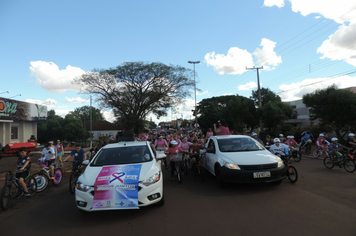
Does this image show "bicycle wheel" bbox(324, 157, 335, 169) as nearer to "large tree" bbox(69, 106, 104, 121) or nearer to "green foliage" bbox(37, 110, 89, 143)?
"green foliage" bbox(37, 110, 89, 143)

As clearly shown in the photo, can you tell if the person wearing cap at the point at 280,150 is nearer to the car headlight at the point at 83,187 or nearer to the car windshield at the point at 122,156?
the car windshield at the point at 122,156

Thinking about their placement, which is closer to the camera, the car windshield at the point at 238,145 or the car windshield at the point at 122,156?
the car windshield at the point at 122,156

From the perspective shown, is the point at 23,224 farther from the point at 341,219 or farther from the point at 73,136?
the point at 73,136

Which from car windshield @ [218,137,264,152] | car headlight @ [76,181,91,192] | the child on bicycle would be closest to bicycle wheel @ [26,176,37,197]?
the child on bicycle

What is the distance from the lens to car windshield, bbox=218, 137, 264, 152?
727cm

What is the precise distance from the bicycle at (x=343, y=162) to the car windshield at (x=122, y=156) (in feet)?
24.6

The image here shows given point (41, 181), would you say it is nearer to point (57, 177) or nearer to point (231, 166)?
point (57, 177)

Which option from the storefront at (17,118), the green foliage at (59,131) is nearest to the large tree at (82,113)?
the green foliage at (59,131)

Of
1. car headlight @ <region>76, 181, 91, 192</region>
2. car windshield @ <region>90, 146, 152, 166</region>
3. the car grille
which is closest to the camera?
car headlight @ <region>76, 181, 91, 192</region>

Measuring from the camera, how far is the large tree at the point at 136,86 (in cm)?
3216

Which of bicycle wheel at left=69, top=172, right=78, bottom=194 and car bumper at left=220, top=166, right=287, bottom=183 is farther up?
car bumper at left=220, top=166, right=287, bottom=183

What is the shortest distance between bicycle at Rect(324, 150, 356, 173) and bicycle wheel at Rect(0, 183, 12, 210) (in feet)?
35.8

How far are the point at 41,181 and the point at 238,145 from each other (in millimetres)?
6542

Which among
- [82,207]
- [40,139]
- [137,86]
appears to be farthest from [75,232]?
[40,139]
